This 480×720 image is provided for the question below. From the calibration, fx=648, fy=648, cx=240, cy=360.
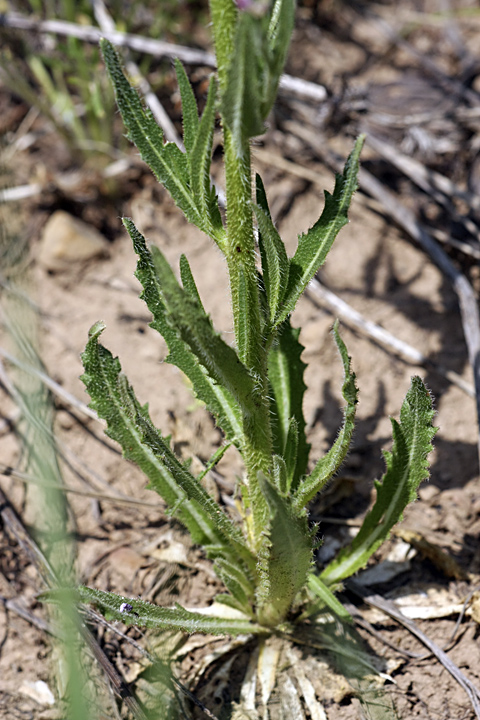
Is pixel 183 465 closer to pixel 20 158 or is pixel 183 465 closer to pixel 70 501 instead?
pixel 70 501

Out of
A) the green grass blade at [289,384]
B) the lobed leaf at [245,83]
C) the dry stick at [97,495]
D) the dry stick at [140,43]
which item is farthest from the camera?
the dry stick at [140,43]

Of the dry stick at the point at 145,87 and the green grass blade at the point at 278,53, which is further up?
the dry stick at the point at 145,87

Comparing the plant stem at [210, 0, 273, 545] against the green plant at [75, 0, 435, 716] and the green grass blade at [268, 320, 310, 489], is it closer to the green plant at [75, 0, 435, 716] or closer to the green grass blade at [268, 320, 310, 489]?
the green plant at [75, 0, 435, 716]

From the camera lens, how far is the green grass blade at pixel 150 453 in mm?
1624

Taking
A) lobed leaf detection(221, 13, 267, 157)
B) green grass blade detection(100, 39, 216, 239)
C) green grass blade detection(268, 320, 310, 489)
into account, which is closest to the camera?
lobed leaf detection(221, 13, 267, 157)

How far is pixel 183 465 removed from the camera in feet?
5.50

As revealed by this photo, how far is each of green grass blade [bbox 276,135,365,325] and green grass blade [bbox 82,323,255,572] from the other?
17.1 inches

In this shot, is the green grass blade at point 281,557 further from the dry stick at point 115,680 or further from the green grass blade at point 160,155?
the green grass blade at point 160,155

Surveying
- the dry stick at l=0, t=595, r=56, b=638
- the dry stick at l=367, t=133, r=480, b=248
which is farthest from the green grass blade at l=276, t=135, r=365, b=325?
the dry stick at l=367, t=133, r=480, b=248

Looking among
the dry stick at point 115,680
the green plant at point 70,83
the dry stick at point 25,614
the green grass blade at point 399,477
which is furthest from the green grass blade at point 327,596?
the green plant at point 70,83

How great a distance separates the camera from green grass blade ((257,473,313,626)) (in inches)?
57.5

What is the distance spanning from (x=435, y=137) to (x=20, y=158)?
7.55 ft

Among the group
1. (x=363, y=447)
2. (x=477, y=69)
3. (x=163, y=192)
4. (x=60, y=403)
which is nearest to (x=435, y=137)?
(x=477, y=69)

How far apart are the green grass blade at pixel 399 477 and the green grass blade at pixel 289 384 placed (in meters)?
0.25
